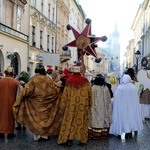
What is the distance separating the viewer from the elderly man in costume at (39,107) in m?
7.55

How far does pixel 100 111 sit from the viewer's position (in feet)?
26.0

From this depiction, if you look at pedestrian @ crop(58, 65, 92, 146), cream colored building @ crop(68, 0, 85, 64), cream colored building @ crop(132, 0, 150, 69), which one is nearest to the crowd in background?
pedestrian @ crop(58, 65, 92, 146)

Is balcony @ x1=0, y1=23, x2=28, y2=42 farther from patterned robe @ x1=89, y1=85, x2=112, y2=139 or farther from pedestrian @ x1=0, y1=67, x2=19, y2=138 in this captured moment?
patterned robe @ x1=89, y1=85, x2=112, y2=139

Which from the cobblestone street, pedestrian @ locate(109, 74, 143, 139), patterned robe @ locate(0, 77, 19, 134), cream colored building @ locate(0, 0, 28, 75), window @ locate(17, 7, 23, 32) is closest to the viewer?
the cobblestone street

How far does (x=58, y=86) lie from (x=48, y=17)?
27.1 m

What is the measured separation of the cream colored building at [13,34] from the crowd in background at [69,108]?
43.1ft

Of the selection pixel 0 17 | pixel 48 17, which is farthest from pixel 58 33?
pixel 0 17

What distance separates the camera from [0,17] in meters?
21.0

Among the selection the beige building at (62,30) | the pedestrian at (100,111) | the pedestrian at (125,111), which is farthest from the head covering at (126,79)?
the beige building at (62,30)

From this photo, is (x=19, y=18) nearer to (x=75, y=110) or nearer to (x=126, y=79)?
(x=126, y=79)

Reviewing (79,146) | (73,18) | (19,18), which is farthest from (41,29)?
(79,146)

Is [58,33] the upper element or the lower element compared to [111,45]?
lower

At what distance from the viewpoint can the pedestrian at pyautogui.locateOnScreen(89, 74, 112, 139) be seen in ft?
25.9

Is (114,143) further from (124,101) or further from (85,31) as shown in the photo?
(85,31)
